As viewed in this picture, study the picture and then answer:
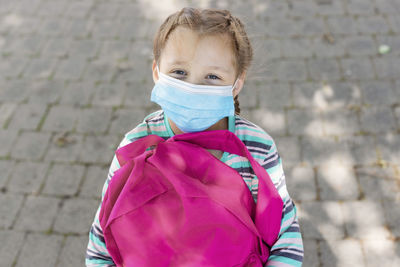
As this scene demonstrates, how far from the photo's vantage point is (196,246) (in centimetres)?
138

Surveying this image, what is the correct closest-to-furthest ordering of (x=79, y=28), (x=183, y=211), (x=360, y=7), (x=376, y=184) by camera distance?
1. (x=183, y=211)
2. (x=376, y=184)
3. (x=360, y=7)
4. (x=79, y=28)

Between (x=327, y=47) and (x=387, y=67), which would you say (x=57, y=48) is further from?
(x=387, y=67)

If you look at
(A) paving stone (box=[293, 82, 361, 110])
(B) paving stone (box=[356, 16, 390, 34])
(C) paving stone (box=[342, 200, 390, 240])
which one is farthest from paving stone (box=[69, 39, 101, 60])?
(C) paving stone (box=[342, 200, 390, 240])

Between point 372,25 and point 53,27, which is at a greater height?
point 372,25

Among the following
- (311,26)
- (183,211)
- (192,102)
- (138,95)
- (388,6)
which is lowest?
(138,95)

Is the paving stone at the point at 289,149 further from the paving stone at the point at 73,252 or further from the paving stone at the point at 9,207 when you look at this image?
the paving stone at the point at 9,207

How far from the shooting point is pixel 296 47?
14.0 feet

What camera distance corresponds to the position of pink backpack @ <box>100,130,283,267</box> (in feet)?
4.55

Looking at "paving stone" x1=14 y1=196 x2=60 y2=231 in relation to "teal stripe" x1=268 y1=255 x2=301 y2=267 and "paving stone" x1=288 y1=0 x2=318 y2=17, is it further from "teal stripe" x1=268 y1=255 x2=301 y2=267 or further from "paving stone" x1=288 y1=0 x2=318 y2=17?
"paving stone" x1=288 y1=0 x2=318 y2=17

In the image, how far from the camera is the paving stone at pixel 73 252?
9.54 ft

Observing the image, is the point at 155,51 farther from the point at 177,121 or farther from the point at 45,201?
the point at 45,201

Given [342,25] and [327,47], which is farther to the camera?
[342,25]

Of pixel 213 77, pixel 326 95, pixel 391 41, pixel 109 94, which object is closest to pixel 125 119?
pixel 109 94

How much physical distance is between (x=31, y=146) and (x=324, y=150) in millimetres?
2719
